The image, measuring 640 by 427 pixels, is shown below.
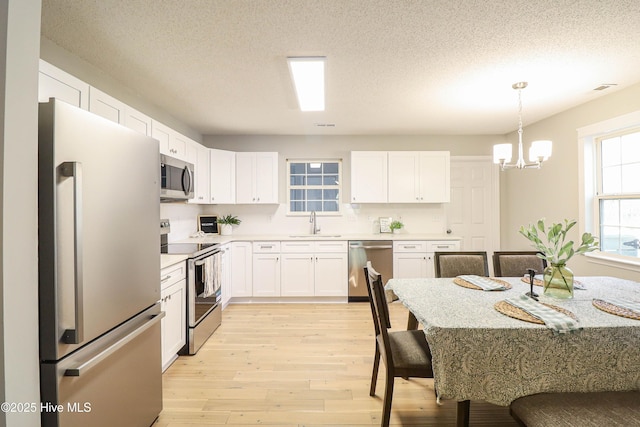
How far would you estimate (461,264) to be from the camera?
275cm

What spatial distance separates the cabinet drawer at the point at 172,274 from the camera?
230cm

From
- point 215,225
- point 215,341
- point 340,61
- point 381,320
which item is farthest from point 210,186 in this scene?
point 381,320

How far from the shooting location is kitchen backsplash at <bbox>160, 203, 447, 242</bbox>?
4949 millimetres

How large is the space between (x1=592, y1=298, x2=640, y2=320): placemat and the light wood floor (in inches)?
34.8

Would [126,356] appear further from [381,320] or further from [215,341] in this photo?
[215,341]

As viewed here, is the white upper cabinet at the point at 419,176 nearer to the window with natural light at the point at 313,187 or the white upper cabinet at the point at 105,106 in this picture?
the window with natural light at the point at 313,187

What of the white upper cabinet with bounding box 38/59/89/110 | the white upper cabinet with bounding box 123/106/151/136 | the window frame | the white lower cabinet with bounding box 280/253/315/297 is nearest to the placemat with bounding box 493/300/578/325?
the window frame

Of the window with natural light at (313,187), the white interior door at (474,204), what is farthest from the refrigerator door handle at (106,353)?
the white interior door at (474,204)

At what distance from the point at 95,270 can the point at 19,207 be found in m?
0.39

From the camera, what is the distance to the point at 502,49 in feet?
7.33

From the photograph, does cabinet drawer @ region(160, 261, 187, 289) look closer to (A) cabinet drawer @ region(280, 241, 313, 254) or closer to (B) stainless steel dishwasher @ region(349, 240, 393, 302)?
(A) cabinet drawer @ region(280, 241, 313, 254)

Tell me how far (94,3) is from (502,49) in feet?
8.67

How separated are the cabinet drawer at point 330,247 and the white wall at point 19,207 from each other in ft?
10.9

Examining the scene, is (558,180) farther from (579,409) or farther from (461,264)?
(579,409)
